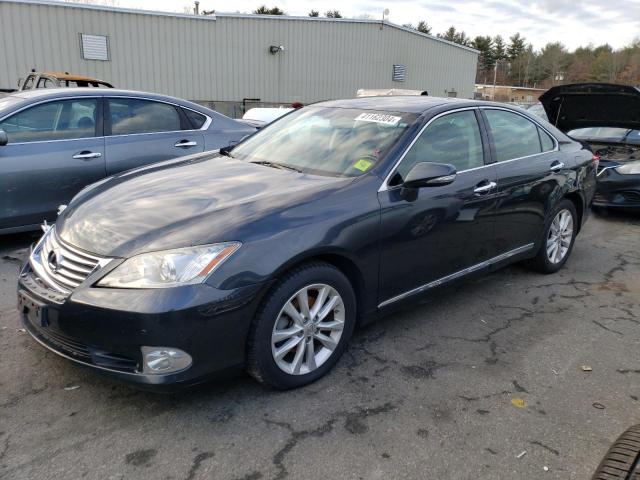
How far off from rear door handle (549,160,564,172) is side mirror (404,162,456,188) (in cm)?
175

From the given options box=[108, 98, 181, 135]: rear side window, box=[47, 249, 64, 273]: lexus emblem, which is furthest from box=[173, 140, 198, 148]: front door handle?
box=[47, 249, 64, 273]: lexus emblem

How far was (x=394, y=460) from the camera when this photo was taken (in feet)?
8.05

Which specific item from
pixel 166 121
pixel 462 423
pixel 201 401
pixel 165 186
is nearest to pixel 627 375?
pixel 462 423

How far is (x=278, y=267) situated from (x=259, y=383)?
72 centimetres

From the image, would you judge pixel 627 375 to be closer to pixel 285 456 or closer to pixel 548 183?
pixel 548 183

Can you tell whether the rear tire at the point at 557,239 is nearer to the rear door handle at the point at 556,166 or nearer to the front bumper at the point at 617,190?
the rear door handle at the point at 556,166

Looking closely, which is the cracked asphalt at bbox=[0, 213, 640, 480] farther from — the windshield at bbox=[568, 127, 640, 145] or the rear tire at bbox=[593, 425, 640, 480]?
the windshield at bbox=[568, 127, 640, 145]

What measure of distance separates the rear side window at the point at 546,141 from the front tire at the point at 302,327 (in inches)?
103

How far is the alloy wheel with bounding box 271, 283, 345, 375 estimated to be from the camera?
284cm

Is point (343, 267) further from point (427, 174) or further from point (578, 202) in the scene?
point (578, 202)

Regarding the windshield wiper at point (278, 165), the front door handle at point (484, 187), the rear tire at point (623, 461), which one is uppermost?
the windshield wiper at point (278, 165)

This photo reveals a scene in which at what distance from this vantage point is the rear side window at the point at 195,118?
6.05 m

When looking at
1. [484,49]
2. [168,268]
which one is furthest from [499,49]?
[168,268]

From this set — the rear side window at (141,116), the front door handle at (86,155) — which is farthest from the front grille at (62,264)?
the rear side window at (141,116)
